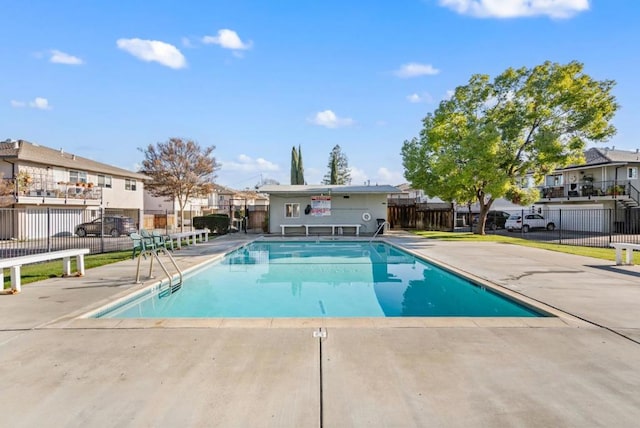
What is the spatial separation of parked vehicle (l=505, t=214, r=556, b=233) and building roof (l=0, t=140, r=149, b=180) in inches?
1235

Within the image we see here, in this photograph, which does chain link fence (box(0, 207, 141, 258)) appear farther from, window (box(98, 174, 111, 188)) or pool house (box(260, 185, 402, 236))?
pool house (box(260, 185, 402, 236))

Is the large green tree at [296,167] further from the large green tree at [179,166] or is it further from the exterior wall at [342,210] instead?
the exterior wall at [342,210]

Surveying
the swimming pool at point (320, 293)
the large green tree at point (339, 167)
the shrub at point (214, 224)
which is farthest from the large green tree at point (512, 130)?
the large green tree at point (339, 167)

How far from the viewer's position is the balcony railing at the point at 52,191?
19600 mm

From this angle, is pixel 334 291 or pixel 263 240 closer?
pixel 334 291

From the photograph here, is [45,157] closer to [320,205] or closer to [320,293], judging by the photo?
→ [320,205]

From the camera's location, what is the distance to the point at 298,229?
2269 centimetres

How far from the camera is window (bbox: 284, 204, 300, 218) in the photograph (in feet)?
73.6

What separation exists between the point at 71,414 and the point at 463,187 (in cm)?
2061

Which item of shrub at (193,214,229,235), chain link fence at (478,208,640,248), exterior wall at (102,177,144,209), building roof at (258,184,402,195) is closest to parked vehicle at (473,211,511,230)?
chain link fence at (478,208,640,248)

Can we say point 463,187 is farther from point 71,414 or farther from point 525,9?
point 71,414

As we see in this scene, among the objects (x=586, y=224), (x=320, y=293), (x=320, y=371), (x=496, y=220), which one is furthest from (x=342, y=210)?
(x=586, y=224)

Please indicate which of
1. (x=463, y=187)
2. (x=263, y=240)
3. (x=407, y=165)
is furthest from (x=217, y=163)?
(x=463, y=187)

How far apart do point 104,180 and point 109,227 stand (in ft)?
26.3
